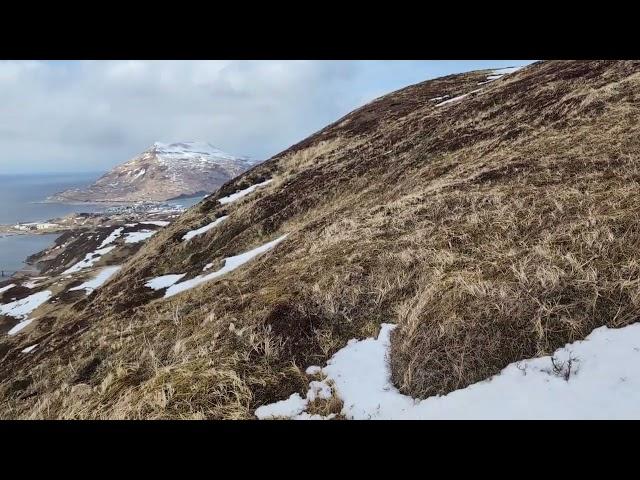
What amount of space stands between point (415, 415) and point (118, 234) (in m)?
90.8

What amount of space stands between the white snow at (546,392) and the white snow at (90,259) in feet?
247

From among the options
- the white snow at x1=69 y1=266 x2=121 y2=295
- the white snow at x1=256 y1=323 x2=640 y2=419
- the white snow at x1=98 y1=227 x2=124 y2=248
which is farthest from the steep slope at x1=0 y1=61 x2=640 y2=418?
the white snow at x1=98 y1=227 x2=124 y2=248

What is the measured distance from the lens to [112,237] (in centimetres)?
8300

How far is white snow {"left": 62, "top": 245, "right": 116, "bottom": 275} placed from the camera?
69.5 meters

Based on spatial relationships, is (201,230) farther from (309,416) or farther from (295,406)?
(309,416)

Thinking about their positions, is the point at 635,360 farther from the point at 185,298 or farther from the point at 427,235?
the point at 185,298

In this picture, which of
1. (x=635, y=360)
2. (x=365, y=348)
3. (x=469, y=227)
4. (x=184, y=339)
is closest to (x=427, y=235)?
(x=469, y=227)

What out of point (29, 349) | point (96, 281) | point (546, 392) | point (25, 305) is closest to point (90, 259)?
point (96, 281)

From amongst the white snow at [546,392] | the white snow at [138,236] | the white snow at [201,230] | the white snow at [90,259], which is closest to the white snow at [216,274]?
the white snow at [201,230]

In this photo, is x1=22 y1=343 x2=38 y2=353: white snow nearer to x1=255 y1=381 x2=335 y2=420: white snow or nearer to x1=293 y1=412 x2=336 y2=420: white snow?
x1=255 y1=381 x2=335 y2=420: white snow

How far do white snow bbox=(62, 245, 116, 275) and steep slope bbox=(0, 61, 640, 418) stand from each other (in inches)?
2297

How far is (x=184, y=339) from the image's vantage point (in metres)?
→ 8.22

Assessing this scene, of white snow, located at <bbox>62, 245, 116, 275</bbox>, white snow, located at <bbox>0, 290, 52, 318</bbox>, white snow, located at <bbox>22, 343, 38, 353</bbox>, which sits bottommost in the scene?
white snow, located at <bbox>0, 290, 52, 318</bbox>

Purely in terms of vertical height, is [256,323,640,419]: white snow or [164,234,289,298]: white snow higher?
[164,234,289,298]: white snow
